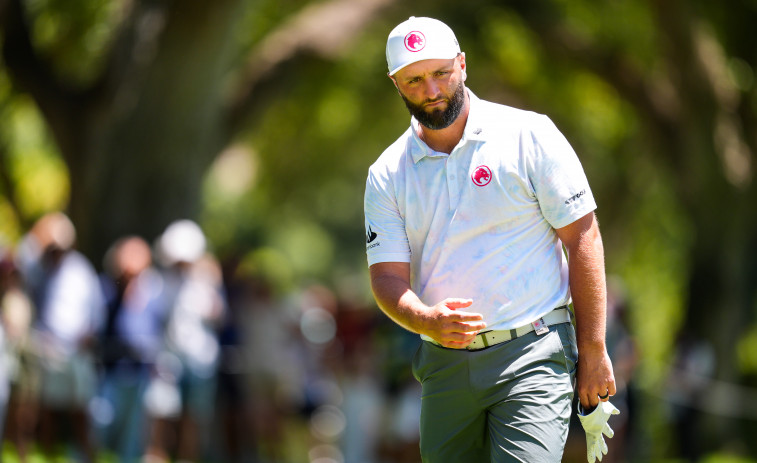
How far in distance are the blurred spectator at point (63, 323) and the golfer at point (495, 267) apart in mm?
5866

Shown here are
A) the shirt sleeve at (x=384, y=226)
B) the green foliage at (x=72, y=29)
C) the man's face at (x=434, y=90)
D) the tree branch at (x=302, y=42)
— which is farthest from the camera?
the green foliage at (x=72, y=29)

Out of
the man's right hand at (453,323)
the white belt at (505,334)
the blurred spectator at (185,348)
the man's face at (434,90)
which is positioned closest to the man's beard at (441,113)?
the man's face at (434,90)

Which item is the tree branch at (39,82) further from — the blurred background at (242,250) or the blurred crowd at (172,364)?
the blurred crowd at (172,364)

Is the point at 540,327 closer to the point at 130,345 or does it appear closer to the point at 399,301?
the point at 399,301

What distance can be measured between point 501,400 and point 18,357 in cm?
677

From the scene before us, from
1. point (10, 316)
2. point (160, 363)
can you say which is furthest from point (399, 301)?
point (160, 363)

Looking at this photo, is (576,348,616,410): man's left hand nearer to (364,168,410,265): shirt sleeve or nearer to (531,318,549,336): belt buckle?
(531,318,549,336): belt buckle

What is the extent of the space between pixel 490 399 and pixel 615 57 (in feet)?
45.2

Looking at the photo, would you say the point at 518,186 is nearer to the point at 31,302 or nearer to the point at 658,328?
the point at 31,302

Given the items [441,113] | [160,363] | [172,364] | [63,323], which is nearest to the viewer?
[441,113]

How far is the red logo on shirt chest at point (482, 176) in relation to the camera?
15.9 feet

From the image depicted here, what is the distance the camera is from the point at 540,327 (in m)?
4.87

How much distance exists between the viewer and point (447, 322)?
15.0ft

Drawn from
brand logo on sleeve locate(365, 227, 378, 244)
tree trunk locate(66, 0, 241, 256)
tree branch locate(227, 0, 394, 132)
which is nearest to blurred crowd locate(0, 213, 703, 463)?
tree trunk locate(66, 0, 241, 256)
